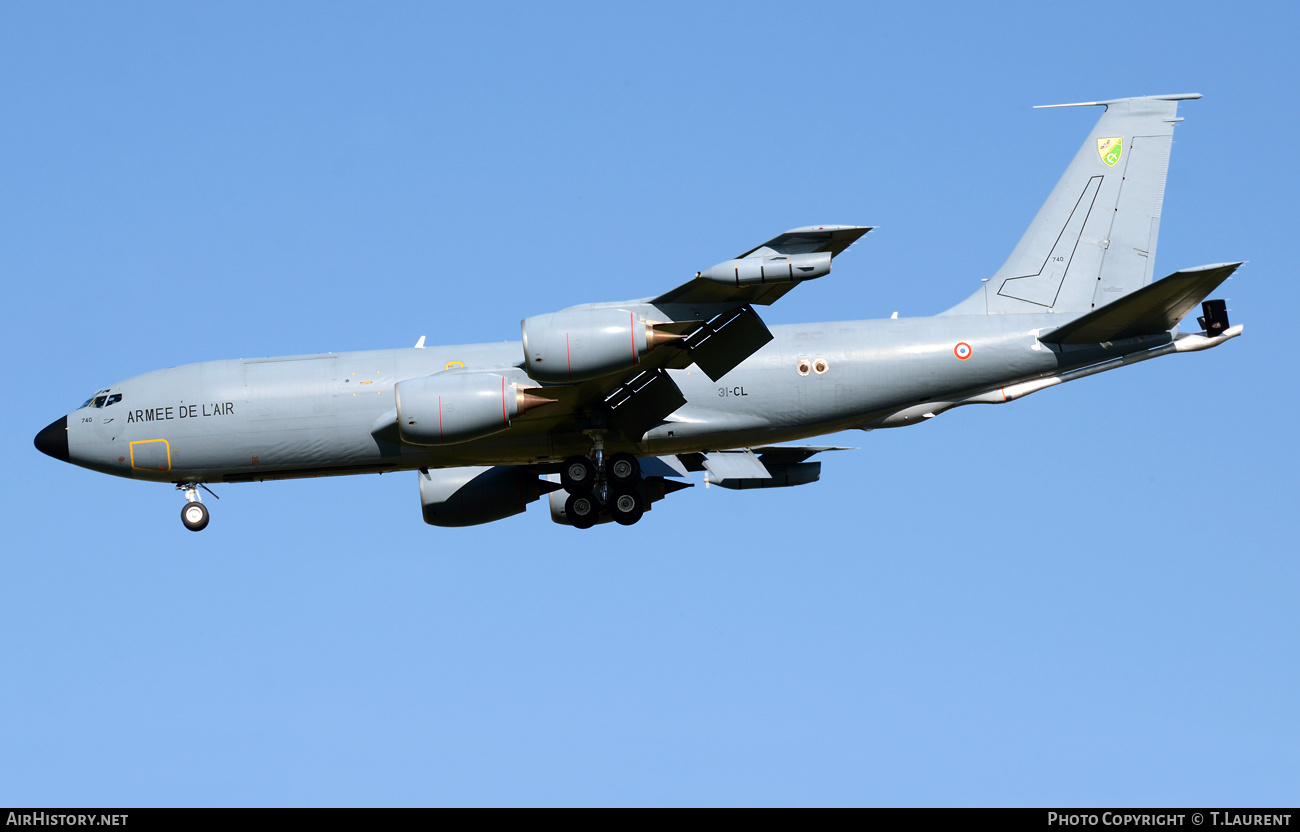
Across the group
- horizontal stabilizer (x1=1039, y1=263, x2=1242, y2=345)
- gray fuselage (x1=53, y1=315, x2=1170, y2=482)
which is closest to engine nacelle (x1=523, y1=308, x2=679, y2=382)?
gray fuselage (x1=53, y1=315, x2=1170, y2=482)

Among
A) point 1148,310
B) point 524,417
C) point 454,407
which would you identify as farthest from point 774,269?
point 1148,310

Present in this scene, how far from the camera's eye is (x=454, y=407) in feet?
87.4

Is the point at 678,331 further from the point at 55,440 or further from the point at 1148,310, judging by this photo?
the point at 55,440

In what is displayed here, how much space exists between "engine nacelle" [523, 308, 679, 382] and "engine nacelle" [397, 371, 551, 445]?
1903 millimetres

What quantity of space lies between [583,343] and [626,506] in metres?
5.33

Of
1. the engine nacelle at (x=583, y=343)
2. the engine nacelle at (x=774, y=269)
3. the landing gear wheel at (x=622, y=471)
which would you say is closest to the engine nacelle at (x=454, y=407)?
the engine nacelle at (x=583, y=343)

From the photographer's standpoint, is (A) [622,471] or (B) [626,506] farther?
(B) [626,506]

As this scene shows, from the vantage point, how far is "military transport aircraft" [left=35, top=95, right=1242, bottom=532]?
1062 inches

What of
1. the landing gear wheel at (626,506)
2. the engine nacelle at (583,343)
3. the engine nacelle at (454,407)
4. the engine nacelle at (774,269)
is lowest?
the landing gear wheel at (626,506)

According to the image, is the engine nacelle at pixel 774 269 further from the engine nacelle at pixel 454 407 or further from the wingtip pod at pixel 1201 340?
the wingtip pod at pixel 1201 340

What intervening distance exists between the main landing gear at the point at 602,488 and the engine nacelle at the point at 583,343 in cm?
418

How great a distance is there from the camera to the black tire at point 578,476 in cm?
2928
